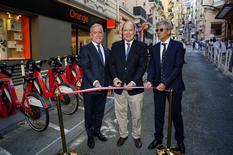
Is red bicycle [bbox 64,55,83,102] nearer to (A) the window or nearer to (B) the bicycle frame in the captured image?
(B) the bicycle frame

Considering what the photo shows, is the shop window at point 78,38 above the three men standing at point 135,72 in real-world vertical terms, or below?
above

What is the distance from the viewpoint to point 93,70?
12.2ft

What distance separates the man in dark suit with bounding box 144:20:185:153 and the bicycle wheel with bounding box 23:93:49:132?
2.09m

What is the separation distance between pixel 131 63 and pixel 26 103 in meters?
2.28

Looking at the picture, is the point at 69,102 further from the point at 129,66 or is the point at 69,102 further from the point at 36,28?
the point at 36,28

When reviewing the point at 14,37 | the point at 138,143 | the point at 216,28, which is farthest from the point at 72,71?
the point at 216,28

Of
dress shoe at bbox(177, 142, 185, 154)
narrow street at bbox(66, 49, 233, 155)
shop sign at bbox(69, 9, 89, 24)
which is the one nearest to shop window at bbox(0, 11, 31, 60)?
shop sign at bbox(69, 9, 89, 24)

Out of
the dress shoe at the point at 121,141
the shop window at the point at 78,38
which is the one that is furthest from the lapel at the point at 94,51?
the shop window at the point at 78,38

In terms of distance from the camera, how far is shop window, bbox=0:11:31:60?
821cm

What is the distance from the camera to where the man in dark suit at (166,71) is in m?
3.39

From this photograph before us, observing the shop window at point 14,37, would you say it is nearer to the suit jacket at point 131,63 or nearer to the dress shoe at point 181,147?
the suit jacket at point 131,63

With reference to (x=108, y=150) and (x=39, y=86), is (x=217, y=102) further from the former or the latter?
(x=39, y=86)

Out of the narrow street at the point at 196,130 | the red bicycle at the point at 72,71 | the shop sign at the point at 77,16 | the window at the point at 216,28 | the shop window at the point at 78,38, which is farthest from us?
the window at the point at 216,28

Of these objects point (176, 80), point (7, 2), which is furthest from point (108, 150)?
point (7, 2)
